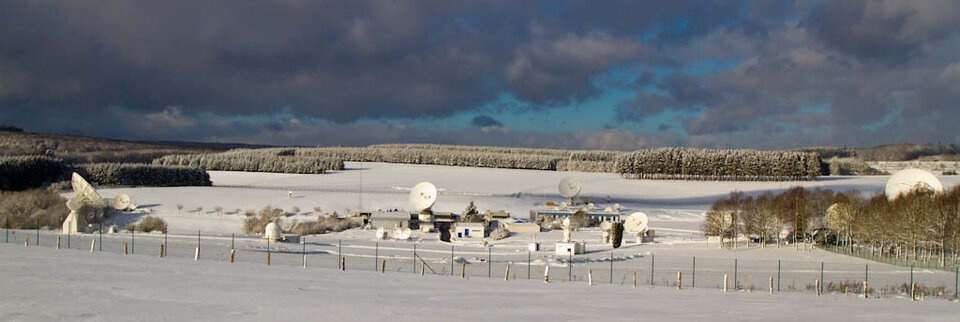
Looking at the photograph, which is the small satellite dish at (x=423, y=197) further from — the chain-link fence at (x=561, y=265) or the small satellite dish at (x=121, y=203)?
the small satellite dish at (x=121, y=203)

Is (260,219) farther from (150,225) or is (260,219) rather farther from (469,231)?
(469,231)

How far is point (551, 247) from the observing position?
45.3 m

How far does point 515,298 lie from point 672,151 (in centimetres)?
11308

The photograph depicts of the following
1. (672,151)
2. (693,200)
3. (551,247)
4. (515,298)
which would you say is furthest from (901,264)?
(672,151)

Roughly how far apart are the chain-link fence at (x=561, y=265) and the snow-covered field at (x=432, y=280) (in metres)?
0.10

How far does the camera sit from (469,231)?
5369 centimetres

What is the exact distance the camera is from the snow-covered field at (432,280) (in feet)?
59.4

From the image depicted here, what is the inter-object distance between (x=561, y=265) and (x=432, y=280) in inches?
436

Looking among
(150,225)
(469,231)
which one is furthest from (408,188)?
(469,231)

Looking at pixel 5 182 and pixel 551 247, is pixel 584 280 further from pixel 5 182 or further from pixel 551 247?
pixel 5 182

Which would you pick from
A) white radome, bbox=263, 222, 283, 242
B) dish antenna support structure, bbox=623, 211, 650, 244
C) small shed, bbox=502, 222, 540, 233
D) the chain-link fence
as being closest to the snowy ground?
the chain-link fence

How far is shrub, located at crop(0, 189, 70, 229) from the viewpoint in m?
55.5

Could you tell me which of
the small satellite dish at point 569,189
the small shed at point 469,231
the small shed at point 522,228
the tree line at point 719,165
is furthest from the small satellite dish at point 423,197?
the tree line at point 719,165

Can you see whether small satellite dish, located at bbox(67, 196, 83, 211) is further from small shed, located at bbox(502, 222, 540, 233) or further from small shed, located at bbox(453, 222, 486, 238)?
small shed, located at bbox(502, 222, 540, 233)
